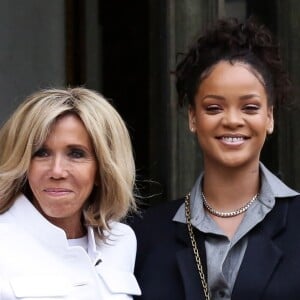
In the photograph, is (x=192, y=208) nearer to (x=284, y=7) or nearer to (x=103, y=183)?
(x=103, y=183)

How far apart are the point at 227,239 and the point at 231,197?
161 mm

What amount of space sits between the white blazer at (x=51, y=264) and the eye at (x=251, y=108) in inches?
25.5

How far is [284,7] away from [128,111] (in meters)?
1.15

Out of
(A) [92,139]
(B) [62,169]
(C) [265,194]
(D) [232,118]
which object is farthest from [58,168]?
(C) [265,194]

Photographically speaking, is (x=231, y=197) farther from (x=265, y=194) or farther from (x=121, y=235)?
(x=121, y=235)

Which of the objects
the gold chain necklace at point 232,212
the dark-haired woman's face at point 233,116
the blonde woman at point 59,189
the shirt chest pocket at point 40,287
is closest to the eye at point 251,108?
the dark-haired woman's face at point 233,116

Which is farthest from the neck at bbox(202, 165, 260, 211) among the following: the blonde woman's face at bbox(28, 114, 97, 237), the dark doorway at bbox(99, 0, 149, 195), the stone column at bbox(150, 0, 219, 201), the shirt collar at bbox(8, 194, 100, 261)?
the dark doorway at bbox(99, 0, 149, 195)

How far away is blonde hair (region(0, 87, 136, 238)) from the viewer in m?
2.90

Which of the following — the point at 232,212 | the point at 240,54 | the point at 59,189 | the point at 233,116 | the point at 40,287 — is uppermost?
the point at 240,54

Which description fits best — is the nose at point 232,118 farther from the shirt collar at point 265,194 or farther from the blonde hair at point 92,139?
the blonde hair at point 92,139

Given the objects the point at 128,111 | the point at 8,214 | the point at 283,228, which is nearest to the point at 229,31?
the point at 283,228

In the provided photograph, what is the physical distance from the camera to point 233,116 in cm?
300

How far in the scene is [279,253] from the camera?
9.64 ft

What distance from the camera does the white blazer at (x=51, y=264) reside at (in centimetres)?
274
